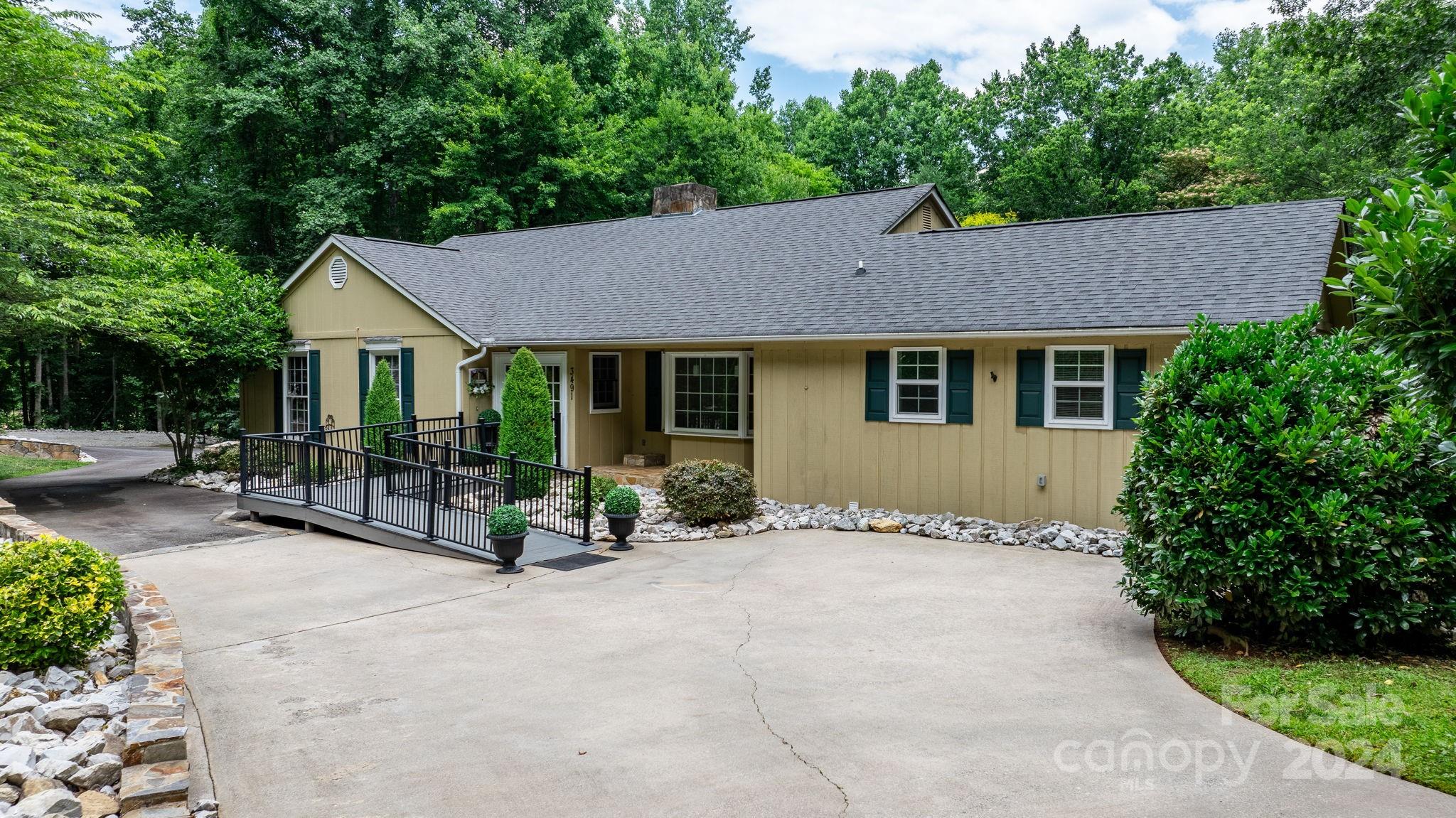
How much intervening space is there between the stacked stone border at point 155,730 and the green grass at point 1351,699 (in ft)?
18.4

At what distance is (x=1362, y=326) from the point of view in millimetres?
3623

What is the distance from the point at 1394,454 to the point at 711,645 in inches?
185

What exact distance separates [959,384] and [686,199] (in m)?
10.6

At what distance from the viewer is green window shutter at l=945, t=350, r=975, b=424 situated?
11.4m

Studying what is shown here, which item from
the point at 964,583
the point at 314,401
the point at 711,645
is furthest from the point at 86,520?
the point at 964,583

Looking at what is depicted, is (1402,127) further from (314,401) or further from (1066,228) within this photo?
(314,401)

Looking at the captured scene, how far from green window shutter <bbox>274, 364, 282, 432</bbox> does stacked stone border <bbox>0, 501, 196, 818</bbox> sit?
13767 mm

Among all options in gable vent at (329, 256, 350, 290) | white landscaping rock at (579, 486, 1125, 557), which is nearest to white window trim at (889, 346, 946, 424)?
white landscaping rock at (579, 486, 1125, 557)

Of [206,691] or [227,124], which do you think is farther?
[227,124]

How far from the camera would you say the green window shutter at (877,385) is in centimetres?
1204

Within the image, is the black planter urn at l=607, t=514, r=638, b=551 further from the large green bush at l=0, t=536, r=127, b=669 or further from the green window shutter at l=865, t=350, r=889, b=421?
the large green bush at l=0, t=536, r=127, b=669

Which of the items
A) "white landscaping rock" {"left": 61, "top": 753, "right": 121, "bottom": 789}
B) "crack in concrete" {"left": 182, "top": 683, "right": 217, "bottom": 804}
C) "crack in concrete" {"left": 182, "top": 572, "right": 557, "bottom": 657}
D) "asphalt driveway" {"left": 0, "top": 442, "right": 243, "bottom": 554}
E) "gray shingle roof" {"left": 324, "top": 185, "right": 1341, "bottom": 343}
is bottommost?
"crack in concrete" {"left": 182, "top": 572, "right": 557, "bottom": 657}

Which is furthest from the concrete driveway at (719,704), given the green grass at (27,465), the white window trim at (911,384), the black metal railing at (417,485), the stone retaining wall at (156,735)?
the green grass at (27,465)

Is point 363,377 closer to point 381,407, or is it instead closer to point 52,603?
point 381,407
